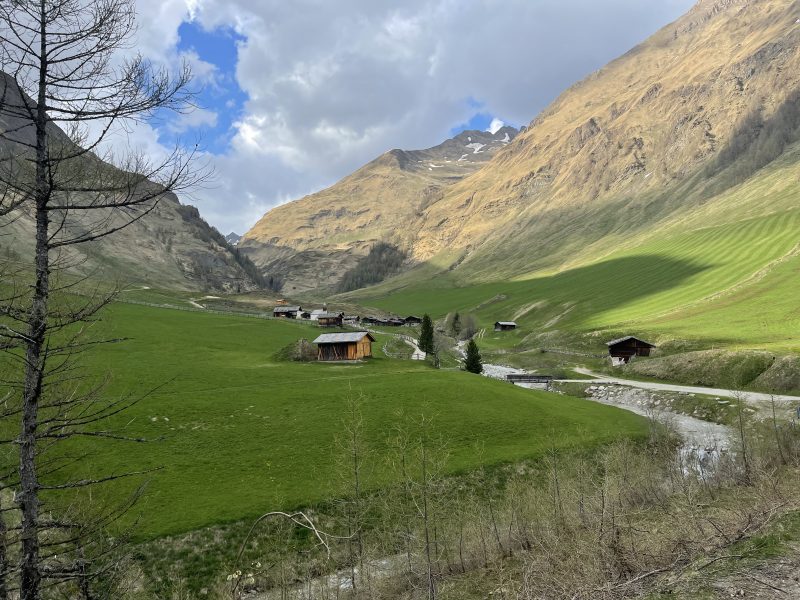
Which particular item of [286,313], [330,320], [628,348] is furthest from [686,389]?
[286,313]

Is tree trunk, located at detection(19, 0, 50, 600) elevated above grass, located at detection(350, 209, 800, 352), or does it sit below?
below

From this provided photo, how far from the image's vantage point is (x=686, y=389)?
2709 inches

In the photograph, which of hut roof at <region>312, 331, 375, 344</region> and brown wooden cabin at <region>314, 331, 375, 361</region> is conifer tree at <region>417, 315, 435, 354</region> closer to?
brown wooden cabin at <region>314, 331, 375, 361</region>

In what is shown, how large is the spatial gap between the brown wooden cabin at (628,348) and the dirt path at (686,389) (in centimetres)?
675

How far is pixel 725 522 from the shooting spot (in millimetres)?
20438

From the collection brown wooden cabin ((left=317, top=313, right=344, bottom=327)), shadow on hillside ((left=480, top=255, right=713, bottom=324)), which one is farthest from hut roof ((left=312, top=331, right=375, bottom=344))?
shadow on hillside ((left=480, top=255, right=713, bottom=324))

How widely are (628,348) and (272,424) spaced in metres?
75.8

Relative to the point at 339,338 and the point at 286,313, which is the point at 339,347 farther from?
the point at 286,313

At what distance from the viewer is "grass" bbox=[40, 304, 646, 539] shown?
33.7m

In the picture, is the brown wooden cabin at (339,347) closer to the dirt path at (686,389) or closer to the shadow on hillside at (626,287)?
the dirt path at (686,389)

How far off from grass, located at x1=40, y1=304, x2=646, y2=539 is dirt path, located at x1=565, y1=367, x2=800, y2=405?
43.8 ft

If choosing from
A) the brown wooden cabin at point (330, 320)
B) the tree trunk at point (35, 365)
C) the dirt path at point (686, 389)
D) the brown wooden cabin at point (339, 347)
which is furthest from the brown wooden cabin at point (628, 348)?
the tree trunk at point (35, 365)

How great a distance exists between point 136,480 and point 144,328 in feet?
237

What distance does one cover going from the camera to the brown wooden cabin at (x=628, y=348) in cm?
9462
